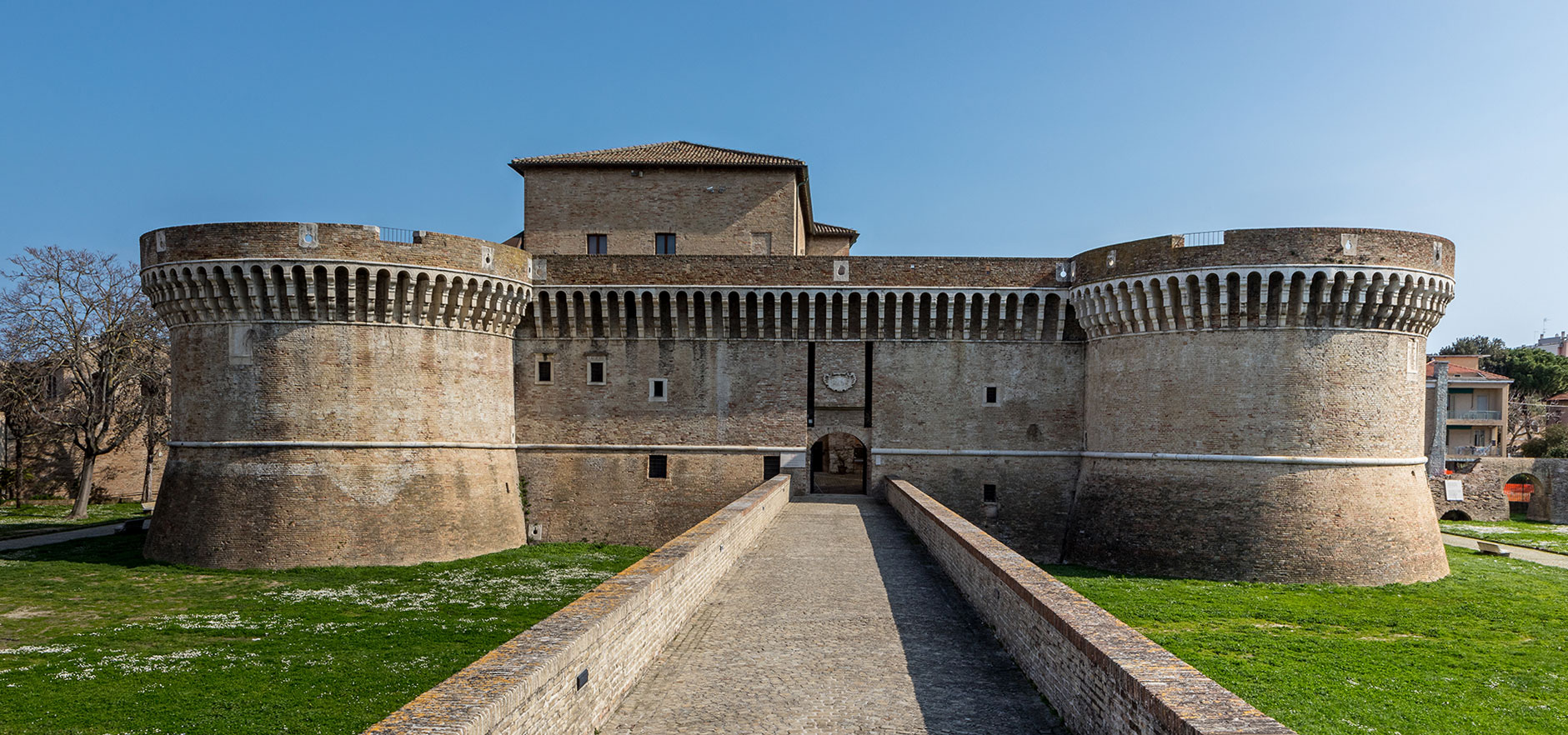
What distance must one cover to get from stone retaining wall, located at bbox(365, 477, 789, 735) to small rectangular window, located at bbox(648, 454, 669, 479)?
517 inches

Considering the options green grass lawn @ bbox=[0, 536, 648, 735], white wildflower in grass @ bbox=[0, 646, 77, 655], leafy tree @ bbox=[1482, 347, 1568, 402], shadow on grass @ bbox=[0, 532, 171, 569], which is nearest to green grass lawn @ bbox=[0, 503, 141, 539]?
shadow on grass @ bbox=[0, 532, 171, 569]

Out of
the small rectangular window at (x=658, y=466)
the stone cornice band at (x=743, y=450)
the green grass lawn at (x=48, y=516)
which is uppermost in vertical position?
the stone cornice band at (x=743, y=450)

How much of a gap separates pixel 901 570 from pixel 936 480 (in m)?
10.7

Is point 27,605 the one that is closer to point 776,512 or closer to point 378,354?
point 378,354

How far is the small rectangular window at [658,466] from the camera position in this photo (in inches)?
1008

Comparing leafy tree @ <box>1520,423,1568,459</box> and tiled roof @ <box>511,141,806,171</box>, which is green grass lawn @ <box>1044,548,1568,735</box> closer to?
tiled roof @ <box>511,141,806,171</box>

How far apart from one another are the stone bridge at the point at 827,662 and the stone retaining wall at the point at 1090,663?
0.07 ft

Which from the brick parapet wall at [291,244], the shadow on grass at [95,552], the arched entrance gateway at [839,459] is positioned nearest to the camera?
the brick parapet wall at [291,244]

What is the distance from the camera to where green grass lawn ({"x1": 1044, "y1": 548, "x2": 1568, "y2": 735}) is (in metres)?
11.9

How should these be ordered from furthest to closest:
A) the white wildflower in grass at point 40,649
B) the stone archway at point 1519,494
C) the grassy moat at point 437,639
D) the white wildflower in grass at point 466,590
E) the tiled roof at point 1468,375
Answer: the tiled roof at point 1468,375, the stone archway at point 1519,494, the white wildflower in grass at point 466,590, the white wildflower in grass at point 40,649, the grassy moat at point 437,639

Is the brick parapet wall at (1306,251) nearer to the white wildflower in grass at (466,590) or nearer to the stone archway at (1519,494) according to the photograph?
the white wildflower in grass at (466,590)

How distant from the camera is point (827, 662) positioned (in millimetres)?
9492

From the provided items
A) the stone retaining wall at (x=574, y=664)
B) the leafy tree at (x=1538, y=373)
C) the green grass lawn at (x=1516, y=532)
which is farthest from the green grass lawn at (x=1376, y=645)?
the leafy tree at (x=1538, y=373)

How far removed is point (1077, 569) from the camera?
22.8 meters
